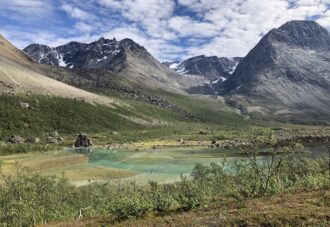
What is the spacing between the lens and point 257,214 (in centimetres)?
2586

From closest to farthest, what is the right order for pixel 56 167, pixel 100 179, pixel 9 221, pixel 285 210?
pixel 285 210
pixel 9 221
pixel 100 179
pixel 56 167

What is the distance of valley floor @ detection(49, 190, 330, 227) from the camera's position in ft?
81.3

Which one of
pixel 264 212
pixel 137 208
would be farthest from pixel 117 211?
pixel 264 212

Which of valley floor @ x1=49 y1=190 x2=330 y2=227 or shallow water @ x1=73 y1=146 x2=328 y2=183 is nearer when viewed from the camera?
valley floor @ x1=49 y1=190 x2=330 y2=227

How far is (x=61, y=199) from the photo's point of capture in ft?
251

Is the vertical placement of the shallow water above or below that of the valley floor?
below

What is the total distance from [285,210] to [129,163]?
138 meters

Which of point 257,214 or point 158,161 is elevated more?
point 257,214

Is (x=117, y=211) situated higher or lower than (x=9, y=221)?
higher

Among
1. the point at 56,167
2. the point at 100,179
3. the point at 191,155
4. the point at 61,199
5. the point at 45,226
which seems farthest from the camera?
the point at 191,155

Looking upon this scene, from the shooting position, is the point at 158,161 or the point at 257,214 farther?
the point at 158,161

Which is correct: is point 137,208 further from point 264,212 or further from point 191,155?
point 191,155

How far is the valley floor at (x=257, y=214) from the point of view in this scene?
2478cm

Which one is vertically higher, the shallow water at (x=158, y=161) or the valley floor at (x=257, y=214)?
the valley floor at (x=257, y=214)
